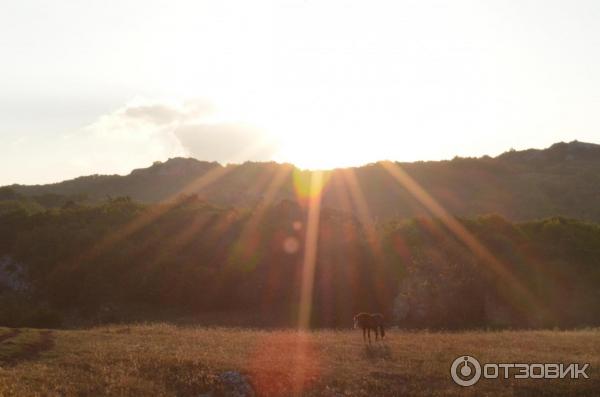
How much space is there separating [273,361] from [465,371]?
26.6ft

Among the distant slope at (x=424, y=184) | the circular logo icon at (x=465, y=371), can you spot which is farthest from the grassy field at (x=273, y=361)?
the distant slope at (x=424, y=184)

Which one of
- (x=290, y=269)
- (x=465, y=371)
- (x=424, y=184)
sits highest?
(x=424, y=184)

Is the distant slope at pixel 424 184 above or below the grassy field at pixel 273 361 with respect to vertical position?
above

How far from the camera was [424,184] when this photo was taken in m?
122

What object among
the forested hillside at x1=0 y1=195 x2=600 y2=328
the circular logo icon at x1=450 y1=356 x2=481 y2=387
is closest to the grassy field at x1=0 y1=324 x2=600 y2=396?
the circular logo icon at x1=450 y1=356 x2=481 y2=387

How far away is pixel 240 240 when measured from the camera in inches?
2304

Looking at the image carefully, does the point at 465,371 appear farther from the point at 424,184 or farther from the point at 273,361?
the point at 424,184

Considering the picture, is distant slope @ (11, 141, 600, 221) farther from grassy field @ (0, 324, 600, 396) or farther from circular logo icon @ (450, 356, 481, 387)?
circular logo icon @ (450, 356, 481, 387)

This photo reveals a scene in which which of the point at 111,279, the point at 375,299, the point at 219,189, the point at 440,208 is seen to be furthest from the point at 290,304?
the point at 219,189

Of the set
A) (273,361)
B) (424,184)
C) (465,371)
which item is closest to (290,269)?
(273,361)

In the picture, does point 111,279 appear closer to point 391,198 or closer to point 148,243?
point 148,243

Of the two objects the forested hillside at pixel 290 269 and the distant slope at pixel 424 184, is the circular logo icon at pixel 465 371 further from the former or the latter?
the distant slope at pixel 424 184

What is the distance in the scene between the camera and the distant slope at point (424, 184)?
327ft

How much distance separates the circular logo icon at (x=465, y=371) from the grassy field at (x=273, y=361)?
357mm
